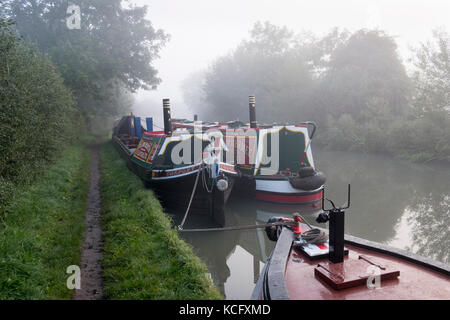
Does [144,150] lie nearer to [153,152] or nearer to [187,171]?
[153,152]

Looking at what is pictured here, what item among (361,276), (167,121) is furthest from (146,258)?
(167,121)

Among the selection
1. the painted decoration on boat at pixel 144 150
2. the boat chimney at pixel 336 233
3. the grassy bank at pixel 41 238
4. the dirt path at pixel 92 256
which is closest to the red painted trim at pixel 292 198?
the painted decoration on boat at pixel 144 150

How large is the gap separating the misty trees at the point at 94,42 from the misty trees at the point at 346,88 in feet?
36.4

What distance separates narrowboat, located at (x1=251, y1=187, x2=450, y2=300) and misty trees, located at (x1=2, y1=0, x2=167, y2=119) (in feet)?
52.1

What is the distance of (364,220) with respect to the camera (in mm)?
9188

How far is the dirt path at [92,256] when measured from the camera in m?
4.65

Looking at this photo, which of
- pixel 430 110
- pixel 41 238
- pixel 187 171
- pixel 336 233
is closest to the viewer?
pixel 336 233

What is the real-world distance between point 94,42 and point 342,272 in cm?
2212

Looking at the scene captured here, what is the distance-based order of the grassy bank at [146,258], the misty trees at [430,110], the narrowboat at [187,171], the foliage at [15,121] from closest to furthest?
the grassy bank at [146,258] → the foliage at [15,121] → the narrowboat at [187,171] → the misty trees at [430,110]

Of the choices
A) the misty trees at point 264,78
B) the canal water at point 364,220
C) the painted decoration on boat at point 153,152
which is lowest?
the canal water at point 364,220

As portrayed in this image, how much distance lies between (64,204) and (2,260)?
3700 mm

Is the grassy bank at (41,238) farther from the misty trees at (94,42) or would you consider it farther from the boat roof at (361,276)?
the misty trees at (94,42)

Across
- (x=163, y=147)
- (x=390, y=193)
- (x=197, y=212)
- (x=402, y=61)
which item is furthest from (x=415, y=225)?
(x=402, y=61)
